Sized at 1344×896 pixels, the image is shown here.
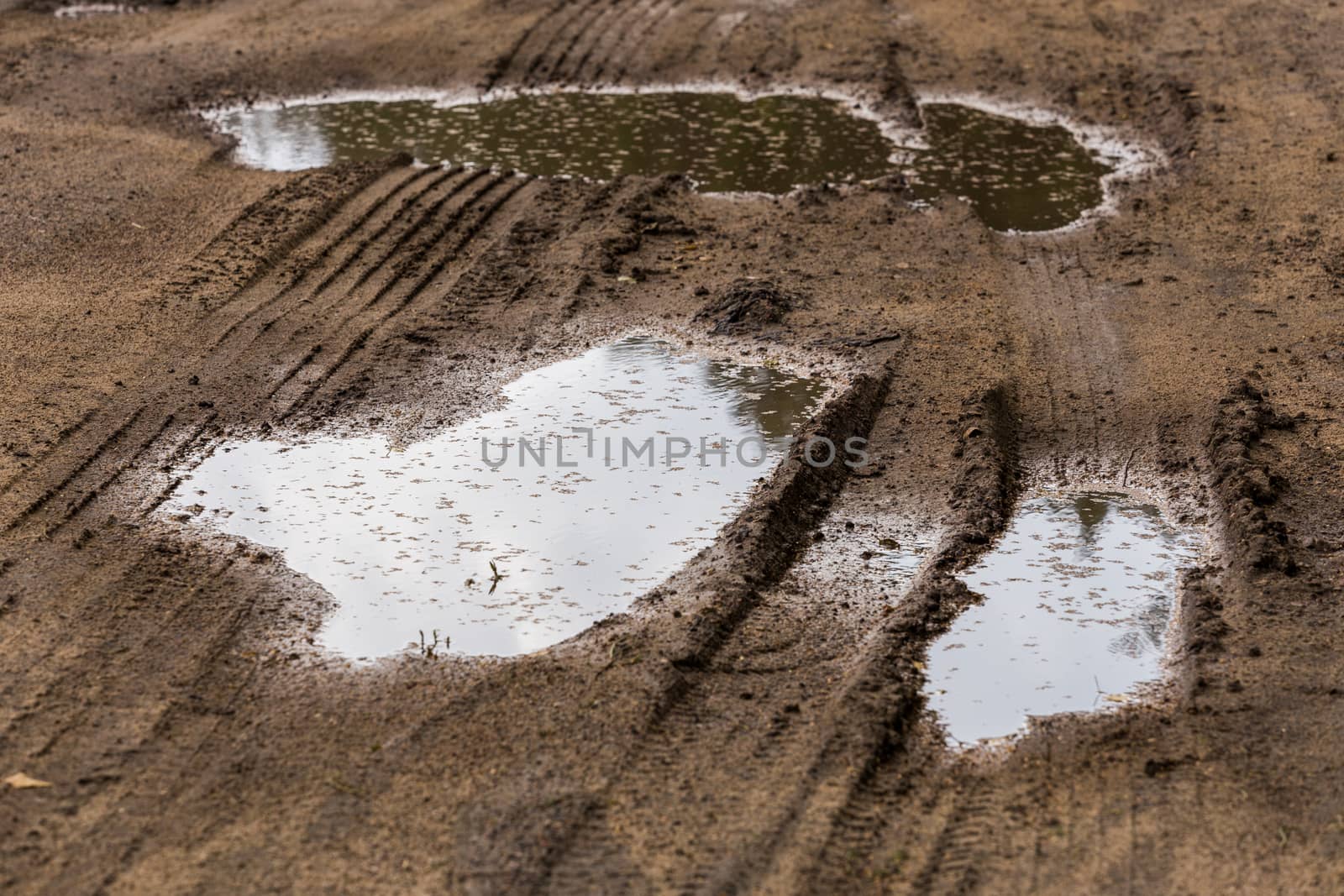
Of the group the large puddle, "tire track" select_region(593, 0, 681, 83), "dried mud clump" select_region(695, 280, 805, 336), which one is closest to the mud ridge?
"dried mud clump" select_region(695, 280, 805, 336)

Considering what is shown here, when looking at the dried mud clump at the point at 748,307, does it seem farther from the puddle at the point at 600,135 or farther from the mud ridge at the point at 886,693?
the puddle at the point at 600,135

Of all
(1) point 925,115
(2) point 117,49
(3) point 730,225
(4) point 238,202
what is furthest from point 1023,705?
(2) point 117,49

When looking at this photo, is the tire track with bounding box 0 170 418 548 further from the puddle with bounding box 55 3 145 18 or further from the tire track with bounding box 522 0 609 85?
the puddle with bounding box 55 3 145 18

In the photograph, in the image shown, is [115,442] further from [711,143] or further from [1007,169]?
[1007,169]

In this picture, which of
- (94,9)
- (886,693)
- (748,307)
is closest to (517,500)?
(886,693)

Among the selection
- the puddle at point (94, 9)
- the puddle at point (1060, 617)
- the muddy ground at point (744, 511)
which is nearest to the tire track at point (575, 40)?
the muddy ground at point (744, 511)

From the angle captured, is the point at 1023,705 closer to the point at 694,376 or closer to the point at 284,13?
the point at 694,376
